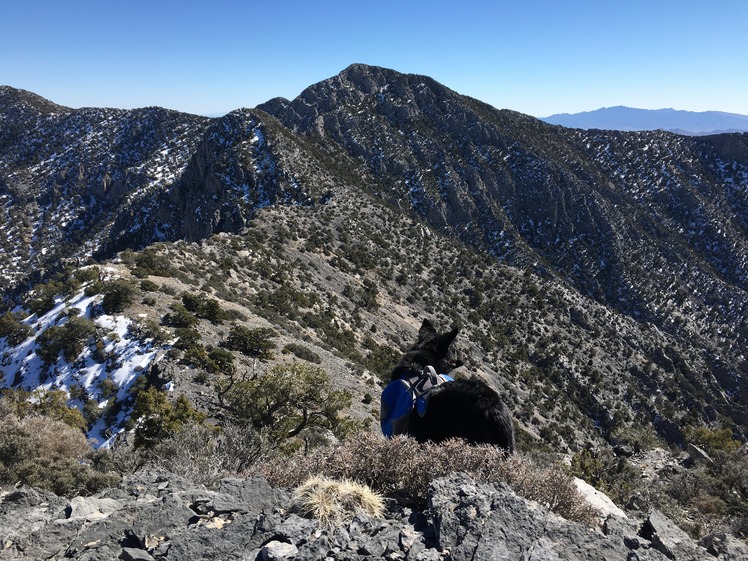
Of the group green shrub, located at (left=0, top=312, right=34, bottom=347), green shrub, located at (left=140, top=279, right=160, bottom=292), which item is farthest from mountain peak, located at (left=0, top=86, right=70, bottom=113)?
green shrub, located at (left=140, top=279, right=160, bottom=292)

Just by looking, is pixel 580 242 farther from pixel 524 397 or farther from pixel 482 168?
pixel 524 397

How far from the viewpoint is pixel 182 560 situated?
3232 mm

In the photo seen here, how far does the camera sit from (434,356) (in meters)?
6.39

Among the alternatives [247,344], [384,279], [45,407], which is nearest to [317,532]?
[45,407]

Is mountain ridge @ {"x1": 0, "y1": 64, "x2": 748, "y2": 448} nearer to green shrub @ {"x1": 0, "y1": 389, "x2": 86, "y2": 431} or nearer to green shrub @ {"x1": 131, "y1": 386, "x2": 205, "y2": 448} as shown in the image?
green shrub @ {"x1": 0, "y1": 389, "x2": 86, "y2": 431}

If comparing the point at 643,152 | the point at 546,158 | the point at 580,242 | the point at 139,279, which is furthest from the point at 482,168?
the point at 139,279

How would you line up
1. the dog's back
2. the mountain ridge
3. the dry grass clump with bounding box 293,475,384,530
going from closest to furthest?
the dry grass clump with bounding box 293,475,384,530 → the dog's back → the mountain ridge

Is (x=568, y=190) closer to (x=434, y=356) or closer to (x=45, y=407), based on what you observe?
(x=434, y=356)

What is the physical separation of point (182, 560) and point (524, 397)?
3021 centimetres

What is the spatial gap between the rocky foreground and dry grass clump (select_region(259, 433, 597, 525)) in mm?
300

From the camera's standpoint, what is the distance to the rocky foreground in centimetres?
313

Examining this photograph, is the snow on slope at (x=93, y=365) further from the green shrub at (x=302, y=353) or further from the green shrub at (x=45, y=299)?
the green shrub at (x=302, y=353)

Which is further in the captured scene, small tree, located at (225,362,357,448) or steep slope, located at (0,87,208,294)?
steep slope, located at (0,87,208,294)

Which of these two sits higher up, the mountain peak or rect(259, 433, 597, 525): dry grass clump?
the mountain peak
